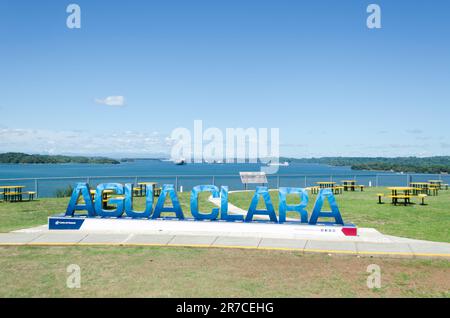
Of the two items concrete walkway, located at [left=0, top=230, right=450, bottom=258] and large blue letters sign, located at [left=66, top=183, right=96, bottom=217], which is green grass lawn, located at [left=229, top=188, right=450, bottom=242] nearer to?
concrete walkway, located at [left=0, top=230, right=450, bottom=258]

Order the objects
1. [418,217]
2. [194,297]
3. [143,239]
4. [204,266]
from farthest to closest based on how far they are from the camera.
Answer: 1. [418,217]
2. [143,239]
3. [204,266]
4. [194,297]

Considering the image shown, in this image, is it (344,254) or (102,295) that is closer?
(102,295)

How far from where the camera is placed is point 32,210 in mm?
20766

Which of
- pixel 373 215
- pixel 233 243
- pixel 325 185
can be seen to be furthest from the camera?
pixel 325 185

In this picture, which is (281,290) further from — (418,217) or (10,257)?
(418,217)

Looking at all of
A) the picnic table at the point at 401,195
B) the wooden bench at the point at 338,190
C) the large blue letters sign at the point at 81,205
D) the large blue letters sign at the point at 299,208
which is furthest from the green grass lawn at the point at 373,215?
the wooden bench at the point at 338,190

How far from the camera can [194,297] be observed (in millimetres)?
7738

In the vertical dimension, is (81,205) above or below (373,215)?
above

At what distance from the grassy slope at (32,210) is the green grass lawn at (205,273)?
5373 mm

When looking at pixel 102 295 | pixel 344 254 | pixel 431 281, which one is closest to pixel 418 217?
pixel 344 254

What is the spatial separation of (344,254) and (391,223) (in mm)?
6096

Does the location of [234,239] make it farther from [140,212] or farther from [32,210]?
[32,210]

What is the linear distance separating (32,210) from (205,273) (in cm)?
1446

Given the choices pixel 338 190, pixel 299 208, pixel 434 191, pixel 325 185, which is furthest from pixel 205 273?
pixel 325 185
